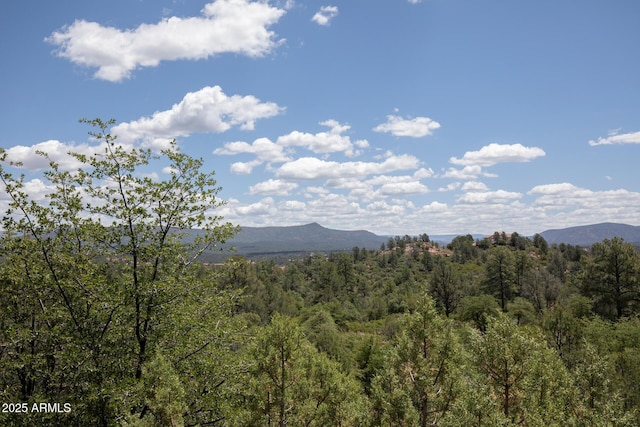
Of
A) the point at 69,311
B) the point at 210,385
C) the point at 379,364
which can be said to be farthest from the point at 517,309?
the point at 69,311

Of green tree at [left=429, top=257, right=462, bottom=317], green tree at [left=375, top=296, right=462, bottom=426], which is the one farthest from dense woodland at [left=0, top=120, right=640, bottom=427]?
green tree at [left=429, top=257, right=462, bottom=317]

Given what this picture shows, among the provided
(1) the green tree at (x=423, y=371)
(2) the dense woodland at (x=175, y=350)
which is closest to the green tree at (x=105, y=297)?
(2) the dense woodland at (x=175, y=350)

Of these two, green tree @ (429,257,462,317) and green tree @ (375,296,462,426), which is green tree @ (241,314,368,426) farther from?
green tree @ (429,257,462,317)

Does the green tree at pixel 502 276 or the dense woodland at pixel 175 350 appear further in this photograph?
the green tree at pixel 502 276

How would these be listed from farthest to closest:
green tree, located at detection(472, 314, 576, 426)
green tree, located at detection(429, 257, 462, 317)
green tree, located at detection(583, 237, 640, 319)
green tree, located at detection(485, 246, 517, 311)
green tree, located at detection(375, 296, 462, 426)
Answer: green tree, located at detection(429, 257, 462, 317) < green tree, located at detection(485, 246, 517, 311) < green tree, located at detection(583, 237, 640, 319) < green tree, located at detection(472, 314, 576, 426) < green tree, located at detection(375, 296, 462, 426)

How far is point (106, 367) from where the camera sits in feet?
35.5

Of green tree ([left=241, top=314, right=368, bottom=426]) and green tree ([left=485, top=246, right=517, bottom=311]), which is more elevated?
green tree ([left=241, top=314, right=368, bottom=426])

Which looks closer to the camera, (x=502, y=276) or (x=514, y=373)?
(x=514, y=373)

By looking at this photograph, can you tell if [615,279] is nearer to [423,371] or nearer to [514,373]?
[514,373]

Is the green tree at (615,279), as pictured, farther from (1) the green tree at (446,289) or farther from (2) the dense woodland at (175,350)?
(2) the dense woodland at (175,350)

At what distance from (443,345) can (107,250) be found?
1115 centimetres

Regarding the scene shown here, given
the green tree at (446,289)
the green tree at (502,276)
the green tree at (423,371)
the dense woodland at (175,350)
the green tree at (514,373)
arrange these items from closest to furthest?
the dense woodland at (175,350)
the green tree at (423,371)
the green tree at (514,373)
the green tree at (502,276)
the green tree at (446,289)

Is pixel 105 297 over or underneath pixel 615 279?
over

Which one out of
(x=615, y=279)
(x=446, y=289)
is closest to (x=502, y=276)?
(x=446, y=289)
